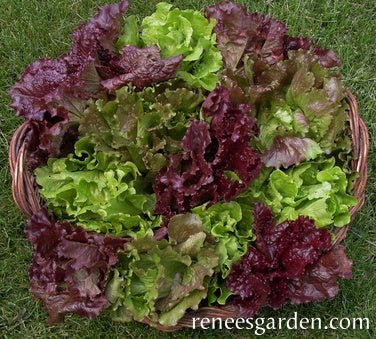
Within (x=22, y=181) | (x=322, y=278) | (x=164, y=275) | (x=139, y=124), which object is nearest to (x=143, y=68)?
(x=139, y=124)

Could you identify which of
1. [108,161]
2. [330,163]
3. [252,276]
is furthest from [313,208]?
[108,161]

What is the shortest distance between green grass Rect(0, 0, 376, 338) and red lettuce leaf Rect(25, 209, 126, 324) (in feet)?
1.39

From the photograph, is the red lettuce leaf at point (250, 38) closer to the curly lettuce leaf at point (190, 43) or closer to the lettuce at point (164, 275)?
the curly lettuce leaf at point (190, 43)

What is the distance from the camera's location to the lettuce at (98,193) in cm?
206

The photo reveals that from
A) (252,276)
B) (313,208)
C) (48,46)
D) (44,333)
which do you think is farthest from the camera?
(48,46)

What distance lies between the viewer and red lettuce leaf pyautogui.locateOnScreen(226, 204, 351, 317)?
2.02 m

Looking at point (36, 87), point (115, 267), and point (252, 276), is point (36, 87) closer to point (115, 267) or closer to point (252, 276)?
point (115, 267)

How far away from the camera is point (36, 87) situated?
219 centimetres

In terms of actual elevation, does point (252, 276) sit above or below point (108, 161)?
below

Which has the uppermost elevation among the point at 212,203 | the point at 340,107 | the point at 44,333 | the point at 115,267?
the point at 340,107

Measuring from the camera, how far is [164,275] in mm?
1981

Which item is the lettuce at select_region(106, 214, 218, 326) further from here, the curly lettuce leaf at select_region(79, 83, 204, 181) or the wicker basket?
the curly lettuce leaf at select_region(79, 83, 204, 181)

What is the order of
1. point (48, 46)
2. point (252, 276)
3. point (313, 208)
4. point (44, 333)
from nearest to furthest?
1. point (252, 276)
2. point (313, 208)
3. point (44, 333)
4. point (48, 46)

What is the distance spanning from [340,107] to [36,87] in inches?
40.5
